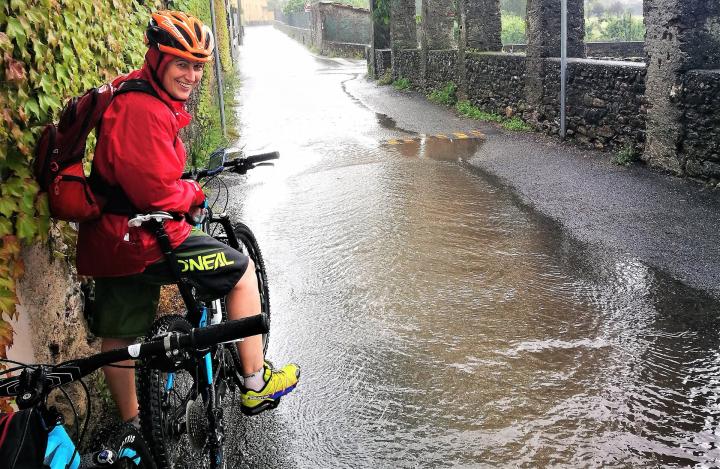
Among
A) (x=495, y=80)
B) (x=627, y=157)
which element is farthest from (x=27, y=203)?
(x=495, y=80)

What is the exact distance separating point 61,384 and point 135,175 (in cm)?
108

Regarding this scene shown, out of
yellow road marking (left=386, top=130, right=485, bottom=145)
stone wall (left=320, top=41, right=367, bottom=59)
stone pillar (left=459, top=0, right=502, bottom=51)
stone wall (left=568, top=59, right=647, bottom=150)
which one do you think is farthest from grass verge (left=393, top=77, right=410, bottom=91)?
stone wall (left=320, top=41, right=367, bottom=59)

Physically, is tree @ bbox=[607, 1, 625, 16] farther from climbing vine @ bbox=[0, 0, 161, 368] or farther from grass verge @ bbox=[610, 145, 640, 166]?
climbing vine @ bbox=[0, 0, 161, 368]

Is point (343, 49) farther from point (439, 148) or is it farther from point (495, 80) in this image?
point (439, 148)

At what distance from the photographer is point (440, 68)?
64.6 ft

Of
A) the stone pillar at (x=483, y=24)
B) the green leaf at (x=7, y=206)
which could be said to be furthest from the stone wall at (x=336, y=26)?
the green leaf at (x=7, y=206)

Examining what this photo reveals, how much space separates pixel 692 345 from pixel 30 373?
3997 mm

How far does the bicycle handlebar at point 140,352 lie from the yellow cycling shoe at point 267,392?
1.35 metres

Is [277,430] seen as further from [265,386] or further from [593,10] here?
[593,10]

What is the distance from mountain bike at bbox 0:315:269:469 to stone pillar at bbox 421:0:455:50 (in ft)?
65.5

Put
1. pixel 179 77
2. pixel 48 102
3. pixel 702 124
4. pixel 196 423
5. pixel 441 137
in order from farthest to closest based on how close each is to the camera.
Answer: pixel 441 137 < pixel 702 124 < pixel 196 423 < pixel 48 102 < pixel 179 77

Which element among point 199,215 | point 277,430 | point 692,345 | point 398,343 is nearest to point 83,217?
point 199,215

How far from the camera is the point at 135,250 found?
3004 millimetres

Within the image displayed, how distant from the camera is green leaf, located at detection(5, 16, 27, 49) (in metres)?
2.97
